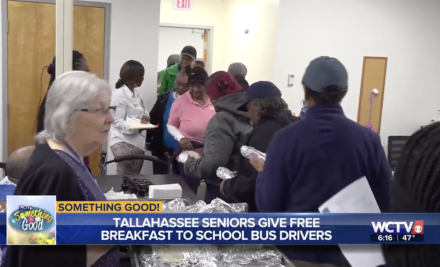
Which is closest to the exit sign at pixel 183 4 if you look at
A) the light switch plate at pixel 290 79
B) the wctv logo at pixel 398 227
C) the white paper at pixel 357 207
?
the light switch plate at pixel 290 79

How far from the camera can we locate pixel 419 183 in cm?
86

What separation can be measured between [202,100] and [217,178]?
0.28m

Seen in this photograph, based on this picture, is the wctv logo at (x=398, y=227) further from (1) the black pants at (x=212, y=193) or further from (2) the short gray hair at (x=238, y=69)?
(2) the short gray hair at (x=238, y=69)

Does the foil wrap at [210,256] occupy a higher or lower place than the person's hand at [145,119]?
lower

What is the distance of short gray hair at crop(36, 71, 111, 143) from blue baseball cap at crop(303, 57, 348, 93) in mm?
593

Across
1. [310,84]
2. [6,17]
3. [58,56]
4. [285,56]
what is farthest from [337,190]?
[6,17]

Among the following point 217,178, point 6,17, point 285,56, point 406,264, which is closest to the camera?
point 406,264

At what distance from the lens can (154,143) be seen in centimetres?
145

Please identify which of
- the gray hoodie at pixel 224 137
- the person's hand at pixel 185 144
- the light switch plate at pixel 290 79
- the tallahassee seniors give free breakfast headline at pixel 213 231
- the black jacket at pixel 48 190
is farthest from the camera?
the person's hand at pixel 185 144

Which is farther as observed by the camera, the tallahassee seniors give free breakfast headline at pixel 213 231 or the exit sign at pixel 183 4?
the exit sign at pixel 183 4

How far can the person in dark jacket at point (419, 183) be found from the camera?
0.87m

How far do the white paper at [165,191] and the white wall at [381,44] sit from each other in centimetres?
49

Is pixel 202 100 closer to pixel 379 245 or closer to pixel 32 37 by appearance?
pixel 32 37

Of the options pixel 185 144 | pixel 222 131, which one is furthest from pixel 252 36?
pixel 185 144
